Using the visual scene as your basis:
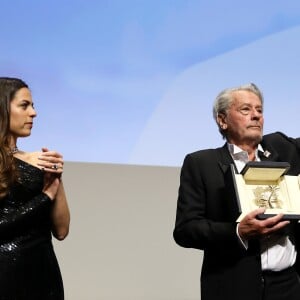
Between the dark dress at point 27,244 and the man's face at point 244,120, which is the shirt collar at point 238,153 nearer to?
the man's face at point 244,120

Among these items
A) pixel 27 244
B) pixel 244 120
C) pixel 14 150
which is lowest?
pixel 27 244

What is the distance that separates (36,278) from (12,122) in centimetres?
39

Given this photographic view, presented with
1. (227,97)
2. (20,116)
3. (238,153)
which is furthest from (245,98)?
(20,116)

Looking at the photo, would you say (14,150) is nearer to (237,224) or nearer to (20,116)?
(20,116)

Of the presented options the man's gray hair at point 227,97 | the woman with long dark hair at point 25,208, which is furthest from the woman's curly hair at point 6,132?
the man's gray hair at point 227,97

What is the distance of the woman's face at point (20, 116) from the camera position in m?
1.44

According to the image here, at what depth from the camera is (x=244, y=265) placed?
58.8 inches

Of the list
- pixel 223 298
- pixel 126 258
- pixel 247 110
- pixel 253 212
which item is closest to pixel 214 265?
pixel 223 298

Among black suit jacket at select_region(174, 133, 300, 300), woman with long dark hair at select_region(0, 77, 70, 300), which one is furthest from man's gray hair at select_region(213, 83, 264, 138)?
woman with long dark hair at select_region(0, 77, 70, 300)

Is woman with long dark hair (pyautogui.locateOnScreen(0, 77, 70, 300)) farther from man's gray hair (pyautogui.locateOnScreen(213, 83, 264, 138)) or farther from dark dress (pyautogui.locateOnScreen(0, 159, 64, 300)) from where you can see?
man's gray hair (pyautogui.locateOnScreen(213, 83, 264, 138))

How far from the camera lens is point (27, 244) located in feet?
4.56

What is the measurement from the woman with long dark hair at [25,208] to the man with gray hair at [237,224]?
1.21ft

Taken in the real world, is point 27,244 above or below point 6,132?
below

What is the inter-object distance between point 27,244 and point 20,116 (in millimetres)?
320
